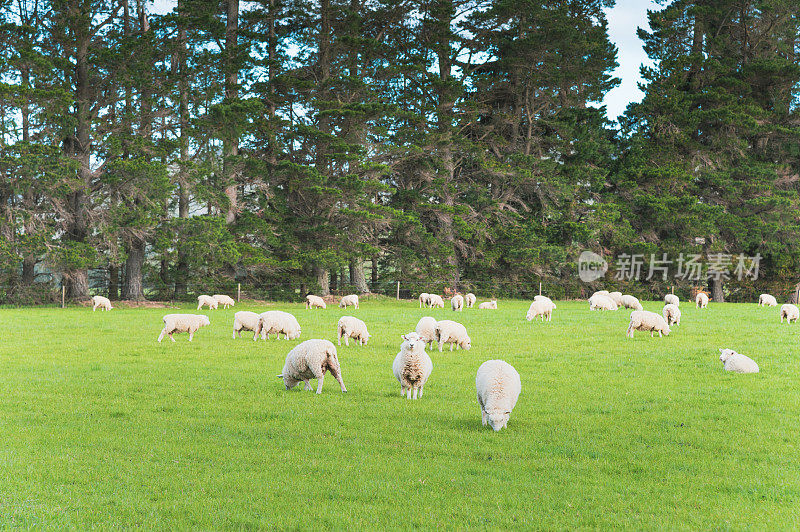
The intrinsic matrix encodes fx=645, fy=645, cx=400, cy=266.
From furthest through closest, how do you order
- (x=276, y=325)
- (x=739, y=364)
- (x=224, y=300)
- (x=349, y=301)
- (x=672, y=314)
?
(x=349, y=301) → (x=224, y=300) → (x=672, y=314) → (x=276, y=325) → (x=739, y=364)

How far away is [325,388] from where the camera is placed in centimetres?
1123

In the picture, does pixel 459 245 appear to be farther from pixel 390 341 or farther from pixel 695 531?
pixel 695 531

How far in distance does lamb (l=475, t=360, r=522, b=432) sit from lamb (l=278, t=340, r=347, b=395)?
2874 millimetres

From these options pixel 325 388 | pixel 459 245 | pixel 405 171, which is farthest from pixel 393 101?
pixel 325 388

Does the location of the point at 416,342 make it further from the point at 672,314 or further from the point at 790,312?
the point at 790,312

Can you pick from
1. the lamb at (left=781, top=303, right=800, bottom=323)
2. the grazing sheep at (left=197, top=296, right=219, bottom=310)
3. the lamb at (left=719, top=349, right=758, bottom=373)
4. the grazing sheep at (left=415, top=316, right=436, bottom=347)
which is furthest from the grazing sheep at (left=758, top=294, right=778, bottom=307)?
the grazing sheep at (left=197, top=296, right=219, bottom=310)

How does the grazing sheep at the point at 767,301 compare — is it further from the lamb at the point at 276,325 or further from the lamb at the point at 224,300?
the lamb at the point at 276,325

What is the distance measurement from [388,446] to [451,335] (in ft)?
29.4

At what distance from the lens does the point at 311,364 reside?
34.9 ft

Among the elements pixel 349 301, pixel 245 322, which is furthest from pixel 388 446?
pixel 349 301

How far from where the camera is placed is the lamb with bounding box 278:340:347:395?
34.9 ft

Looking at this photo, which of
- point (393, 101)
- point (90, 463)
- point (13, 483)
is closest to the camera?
point (13, 483)

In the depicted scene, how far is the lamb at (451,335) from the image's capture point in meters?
16.3

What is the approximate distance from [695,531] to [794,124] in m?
54.8
